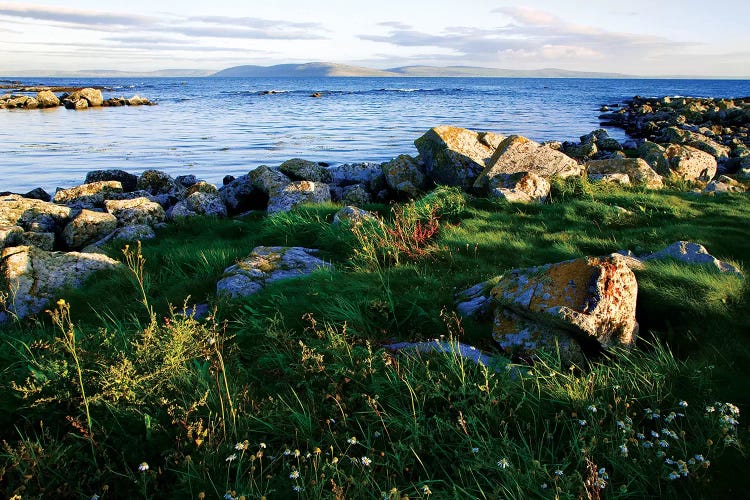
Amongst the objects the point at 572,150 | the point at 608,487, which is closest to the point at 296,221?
the point at 608,487

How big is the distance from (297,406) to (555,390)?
2.16 meters

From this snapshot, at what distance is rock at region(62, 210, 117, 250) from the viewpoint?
1170cm

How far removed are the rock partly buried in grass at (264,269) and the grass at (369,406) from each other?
0.56m

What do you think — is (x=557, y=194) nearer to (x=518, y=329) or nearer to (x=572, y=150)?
(x=518, y=329)

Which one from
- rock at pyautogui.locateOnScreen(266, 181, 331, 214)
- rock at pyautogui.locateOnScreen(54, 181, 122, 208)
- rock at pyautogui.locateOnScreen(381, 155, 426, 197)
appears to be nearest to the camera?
rock at pyautogui.locateOnScreen(266, 181, 331, 214)

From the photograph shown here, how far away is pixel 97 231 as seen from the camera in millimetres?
11898

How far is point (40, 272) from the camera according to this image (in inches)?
324

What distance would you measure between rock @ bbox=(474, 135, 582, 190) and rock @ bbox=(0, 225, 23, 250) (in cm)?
1035

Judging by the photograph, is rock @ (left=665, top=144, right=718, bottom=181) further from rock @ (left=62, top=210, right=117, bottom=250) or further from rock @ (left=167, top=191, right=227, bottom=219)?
rock @ (left=62, top=210, right=117, bottom=250)

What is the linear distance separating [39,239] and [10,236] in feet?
1.89

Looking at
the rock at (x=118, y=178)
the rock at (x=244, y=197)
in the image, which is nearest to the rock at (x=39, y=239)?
the rock at (x=244, y=197)

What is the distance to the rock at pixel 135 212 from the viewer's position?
1261cm

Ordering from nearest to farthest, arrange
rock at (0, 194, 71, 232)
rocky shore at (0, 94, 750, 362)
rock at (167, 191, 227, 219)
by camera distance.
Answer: rocky shore at (0, 94, 750, 362) → rock at (0, 194, 71, 232) → rock at (167, 191, 227, 219)

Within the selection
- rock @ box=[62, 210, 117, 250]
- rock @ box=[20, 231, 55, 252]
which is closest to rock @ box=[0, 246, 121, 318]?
rock @ box=[20, 231, 55, 252]
